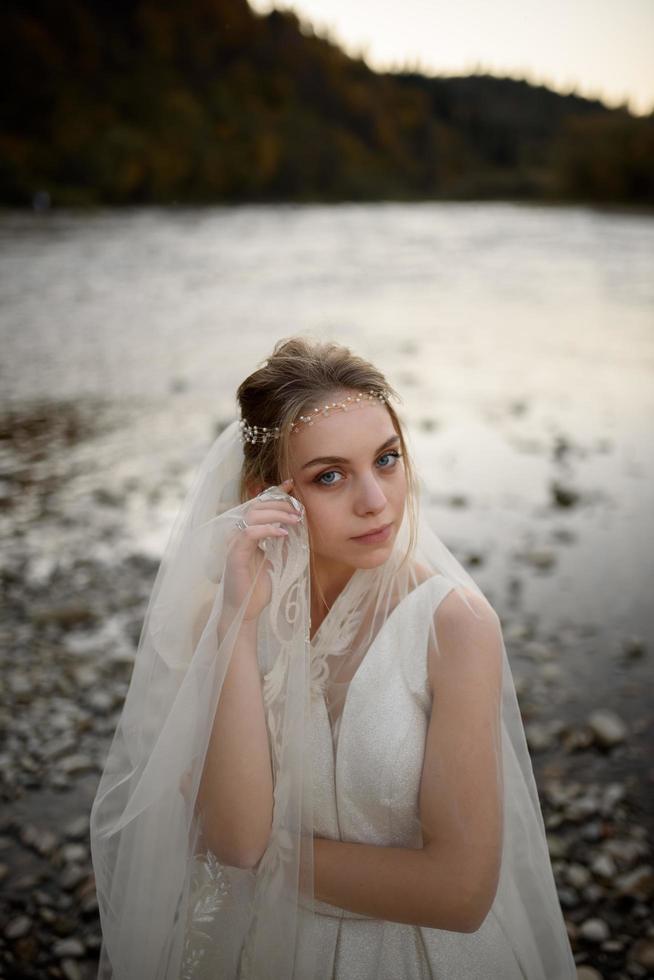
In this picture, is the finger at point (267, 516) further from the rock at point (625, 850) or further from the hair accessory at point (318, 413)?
the rock at point (625, 850)

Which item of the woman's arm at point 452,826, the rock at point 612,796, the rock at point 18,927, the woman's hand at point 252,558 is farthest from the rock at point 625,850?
the rock at point 18,927

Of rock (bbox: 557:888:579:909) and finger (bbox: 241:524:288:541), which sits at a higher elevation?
finger (bbox: 241:524:288:541)

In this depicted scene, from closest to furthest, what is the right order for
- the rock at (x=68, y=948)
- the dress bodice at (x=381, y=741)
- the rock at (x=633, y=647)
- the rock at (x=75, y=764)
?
1. the dress bodice at (x=381, y=741)
2. the rock at (x=68, y=948)
3. the rock at (x=75, y=764)
4. the rock at (x=633, y=647)

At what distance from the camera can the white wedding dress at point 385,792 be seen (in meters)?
2.04

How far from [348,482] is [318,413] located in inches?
9.3

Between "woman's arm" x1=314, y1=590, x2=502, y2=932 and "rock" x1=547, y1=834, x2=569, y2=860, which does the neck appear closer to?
"woman's arm" x1=314, y1=590, x2=502, y2=932

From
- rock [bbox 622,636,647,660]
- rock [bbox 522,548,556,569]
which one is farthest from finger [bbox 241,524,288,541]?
rock [bbox 522,548,556,569]

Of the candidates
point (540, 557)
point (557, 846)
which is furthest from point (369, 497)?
point (540, 557)

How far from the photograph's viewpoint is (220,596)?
7.20ft

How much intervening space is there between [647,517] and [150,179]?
6288cm

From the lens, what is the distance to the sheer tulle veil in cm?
208

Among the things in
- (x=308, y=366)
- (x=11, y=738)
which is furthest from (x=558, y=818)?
(x=11, y=738)

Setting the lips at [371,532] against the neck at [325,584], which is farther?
the neck at [325,584]

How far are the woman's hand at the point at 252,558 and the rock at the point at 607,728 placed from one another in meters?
2.92
